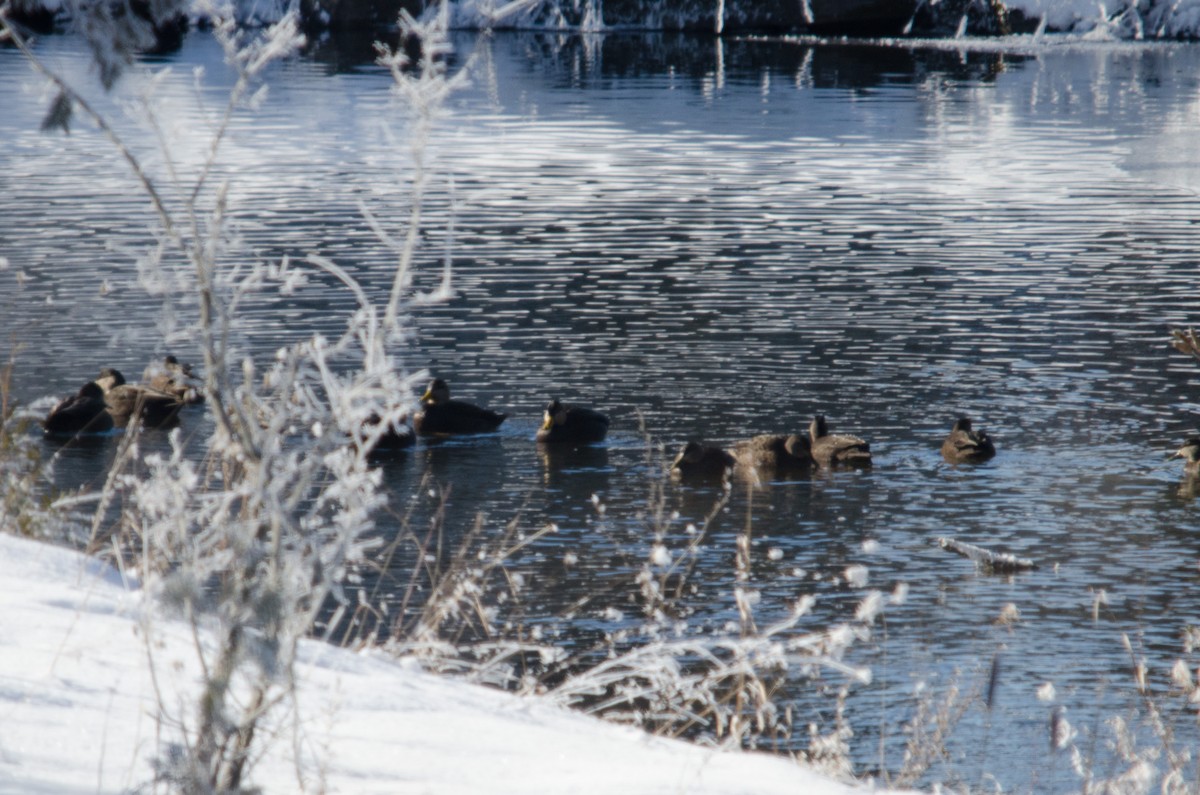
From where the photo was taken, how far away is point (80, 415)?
47.5ft

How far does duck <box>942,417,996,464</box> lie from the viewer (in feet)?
44.8

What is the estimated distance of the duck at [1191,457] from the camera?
13273mm

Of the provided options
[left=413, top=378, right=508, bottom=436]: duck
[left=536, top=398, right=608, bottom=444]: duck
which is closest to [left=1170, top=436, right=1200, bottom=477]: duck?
[left=536, top=398, right=608, bottom=444]: duck

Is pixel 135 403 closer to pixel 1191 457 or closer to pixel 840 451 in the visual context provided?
pixel 840 451

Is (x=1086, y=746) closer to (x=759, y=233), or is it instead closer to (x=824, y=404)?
(x=824, y=404)

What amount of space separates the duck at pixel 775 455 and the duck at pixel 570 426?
1.42 metres

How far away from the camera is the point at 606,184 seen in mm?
31375

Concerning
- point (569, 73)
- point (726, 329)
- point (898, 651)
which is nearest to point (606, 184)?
point (726, 329)

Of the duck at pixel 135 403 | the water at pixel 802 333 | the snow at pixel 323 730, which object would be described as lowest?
the water at pixel 802 333

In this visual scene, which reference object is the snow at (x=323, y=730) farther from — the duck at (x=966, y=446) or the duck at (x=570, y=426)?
the duck at (x=966, y=446)

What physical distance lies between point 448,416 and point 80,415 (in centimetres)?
335

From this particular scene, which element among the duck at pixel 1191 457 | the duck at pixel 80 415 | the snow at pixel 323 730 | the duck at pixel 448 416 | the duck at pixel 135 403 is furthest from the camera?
the duck at pixel 135 403

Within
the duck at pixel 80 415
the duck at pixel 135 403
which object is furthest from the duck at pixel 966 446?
the duck at pixel 80 415

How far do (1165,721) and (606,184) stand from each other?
2398cm
